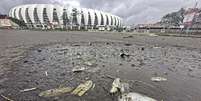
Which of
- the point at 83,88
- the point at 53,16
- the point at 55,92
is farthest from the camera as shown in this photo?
the point at 53,16

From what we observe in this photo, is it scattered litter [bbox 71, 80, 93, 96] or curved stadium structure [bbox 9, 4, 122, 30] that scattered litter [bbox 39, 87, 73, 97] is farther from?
curved stadium structure [bbox 9, 4, 122, 30]

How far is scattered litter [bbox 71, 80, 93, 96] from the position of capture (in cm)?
404

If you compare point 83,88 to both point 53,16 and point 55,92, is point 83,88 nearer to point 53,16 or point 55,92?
point 55,92

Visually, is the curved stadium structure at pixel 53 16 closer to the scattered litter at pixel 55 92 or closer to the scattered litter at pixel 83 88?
the scattered litter at pixel 83 88

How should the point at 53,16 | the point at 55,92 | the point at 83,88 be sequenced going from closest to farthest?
1. the point at 55,92
2. the point at 83,88
3. the point at 53,16

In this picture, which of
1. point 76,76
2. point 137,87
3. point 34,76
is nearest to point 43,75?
point 34,76

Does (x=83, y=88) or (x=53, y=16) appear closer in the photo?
(x=83, y=88)

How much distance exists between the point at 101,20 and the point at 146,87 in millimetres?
157523

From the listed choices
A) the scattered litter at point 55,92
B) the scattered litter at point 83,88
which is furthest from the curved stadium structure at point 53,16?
the scattered litter at point 55,92

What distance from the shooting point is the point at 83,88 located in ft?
14.2

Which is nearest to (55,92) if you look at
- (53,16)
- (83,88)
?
(83,88)

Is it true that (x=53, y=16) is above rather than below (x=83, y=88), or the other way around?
above

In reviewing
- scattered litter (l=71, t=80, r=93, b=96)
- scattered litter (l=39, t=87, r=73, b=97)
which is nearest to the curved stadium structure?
scattered litter (l=71, t=80, r=93, b=96)

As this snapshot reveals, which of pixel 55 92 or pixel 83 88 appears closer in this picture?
pixel 55 92
